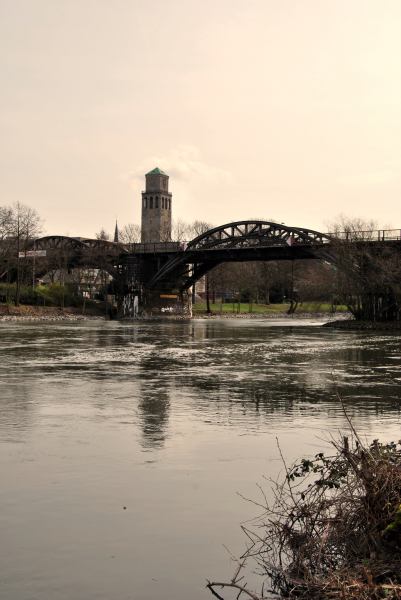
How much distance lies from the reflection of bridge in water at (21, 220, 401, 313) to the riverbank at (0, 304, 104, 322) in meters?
13.2

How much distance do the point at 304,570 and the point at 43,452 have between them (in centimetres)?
672

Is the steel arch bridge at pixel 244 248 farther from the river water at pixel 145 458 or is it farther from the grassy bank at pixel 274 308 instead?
the river water at pixel 145 458

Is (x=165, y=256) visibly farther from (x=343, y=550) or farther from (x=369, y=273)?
(x=343, y=550)

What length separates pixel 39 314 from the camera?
89500mm

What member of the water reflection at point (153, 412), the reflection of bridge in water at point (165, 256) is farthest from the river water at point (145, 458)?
the reflection of bridge in water at point (165, 256)

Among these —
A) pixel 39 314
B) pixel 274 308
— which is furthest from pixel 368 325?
pixel 274 308

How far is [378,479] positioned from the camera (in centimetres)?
668

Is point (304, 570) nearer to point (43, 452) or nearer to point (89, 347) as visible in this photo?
point (43, 452)

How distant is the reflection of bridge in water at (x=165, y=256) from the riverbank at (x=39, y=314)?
43.4 feet

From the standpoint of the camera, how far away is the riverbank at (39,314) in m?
85.3

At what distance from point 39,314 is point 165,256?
25.5m

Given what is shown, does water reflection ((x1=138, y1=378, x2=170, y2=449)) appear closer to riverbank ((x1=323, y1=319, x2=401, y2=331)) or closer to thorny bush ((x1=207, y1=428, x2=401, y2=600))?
thorny bush ((x1=207, y1=428, x2=401, y2=600))

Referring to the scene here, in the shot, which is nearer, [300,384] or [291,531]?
[291,531]

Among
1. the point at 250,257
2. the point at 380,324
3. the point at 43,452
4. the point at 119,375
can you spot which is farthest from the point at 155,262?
the point at 43,452
